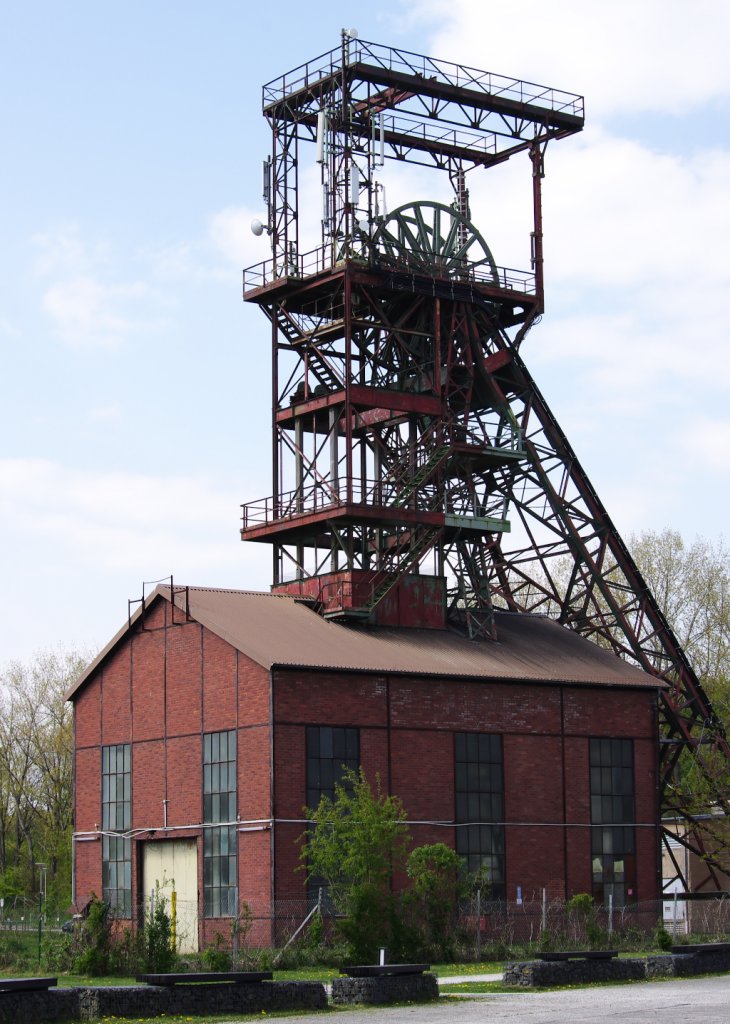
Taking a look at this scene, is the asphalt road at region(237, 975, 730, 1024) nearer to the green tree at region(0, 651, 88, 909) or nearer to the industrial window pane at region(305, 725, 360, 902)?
the industrial window pane at region(305, 725, 360, 902)

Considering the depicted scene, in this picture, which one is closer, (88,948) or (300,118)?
(88,948)

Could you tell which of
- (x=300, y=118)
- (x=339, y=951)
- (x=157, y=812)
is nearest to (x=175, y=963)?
(x=339, y=951)

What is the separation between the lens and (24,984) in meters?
26.0

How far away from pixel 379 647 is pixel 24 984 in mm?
23689

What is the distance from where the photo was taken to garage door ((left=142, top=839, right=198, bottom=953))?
46.0 meters

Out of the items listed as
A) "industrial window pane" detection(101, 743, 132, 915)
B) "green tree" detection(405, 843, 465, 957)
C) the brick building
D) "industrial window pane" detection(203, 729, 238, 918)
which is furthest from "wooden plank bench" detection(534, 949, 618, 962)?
"industrial window pane" detection(101, 743, 132, 915)

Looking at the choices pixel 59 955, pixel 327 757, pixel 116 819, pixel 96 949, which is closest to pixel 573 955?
pixel 96 949

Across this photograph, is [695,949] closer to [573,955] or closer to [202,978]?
[573,955]

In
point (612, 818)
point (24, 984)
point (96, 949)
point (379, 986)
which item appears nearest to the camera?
point (24, 984)

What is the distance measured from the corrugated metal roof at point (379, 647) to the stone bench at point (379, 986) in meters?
15.0

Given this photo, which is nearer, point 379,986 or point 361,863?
point 379,986

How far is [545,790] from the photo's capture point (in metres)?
49.9

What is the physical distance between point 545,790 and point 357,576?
27.0ft

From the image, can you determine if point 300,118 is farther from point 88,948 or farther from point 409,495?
point 88,948
